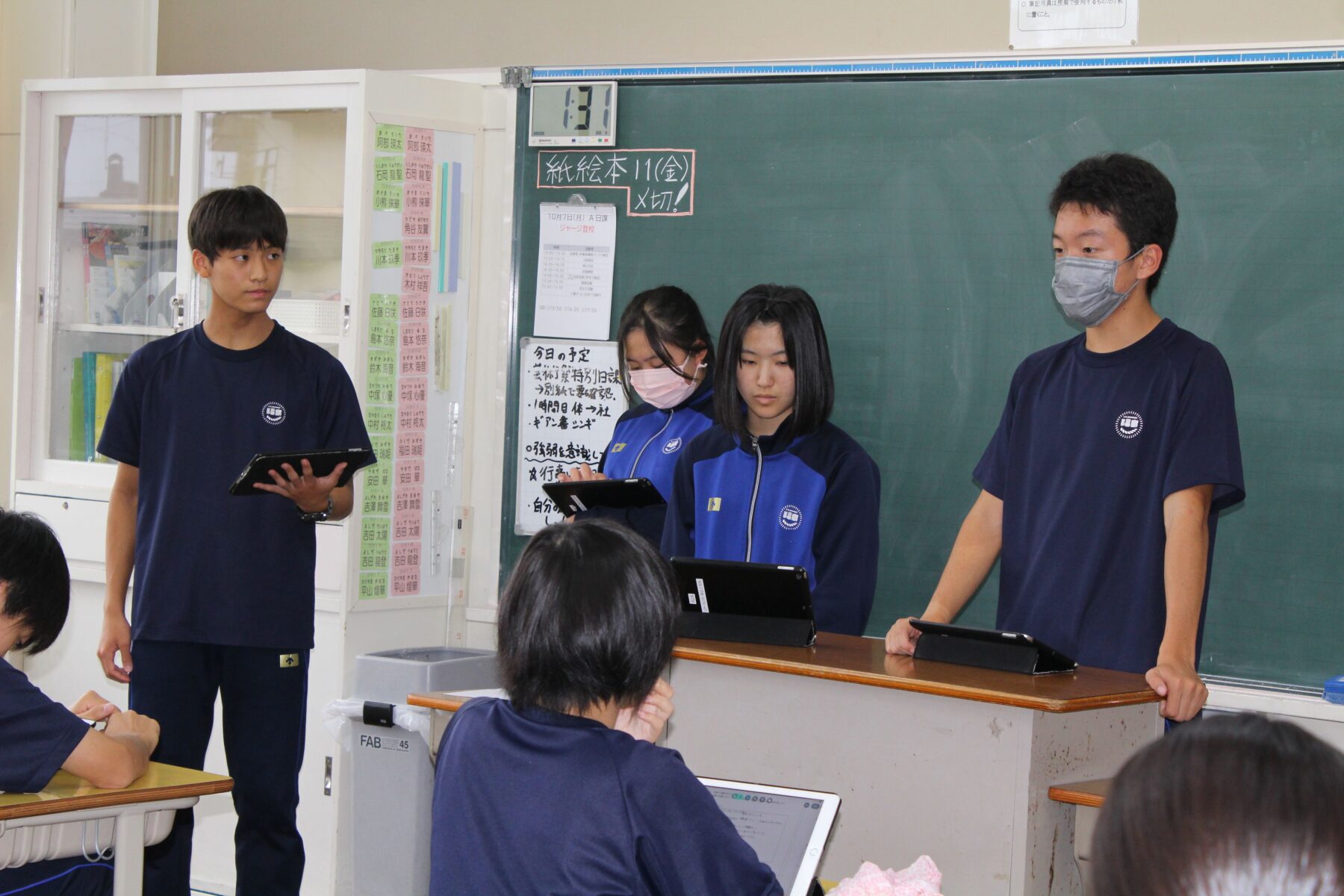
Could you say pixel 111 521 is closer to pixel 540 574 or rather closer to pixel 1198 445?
pixel 540 574

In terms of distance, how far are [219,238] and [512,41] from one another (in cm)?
154

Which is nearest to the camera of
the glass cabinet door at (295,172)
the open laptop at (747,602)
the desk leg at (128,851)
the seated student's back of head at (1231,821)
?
the seated student's back of head at (1231,821)

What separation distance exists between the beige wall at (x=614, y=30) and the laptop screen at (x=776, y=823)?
2187 mm

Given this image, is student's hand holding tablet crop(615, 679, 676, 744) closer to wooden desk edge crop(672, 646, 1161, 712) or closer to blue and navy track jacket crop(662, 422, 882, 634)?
wooden desk edge crop(672, 646, 1161, 712)

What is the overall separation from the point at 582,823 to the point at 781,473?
146 centimetres

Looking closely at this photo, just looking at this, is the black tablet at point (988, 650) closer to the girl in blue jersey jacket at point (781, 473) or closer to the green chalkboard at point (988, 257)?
the girl in blue jersey jacket at point (781, 473)

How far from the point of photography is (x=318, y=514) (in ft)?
8.93

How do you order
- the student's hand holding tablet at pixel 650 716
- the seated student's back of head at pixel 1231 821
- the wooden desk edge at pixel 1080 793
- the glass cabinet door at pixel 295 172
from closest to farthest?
the seated student's back of head at pixel 1231 821 < the student's hand holding tablet at pixel 650 716 < the wooden desk edge at pixel 1080 793 < the glass cabinet door at pixel 295 172

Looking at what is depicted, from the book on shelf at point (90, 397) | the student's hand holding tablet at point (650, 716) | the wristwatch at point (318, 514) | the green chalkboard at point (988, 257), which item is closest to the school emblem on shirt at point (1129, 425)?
the green chalkboard at point (988, 257)

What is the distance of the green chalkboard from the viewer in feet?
9.37

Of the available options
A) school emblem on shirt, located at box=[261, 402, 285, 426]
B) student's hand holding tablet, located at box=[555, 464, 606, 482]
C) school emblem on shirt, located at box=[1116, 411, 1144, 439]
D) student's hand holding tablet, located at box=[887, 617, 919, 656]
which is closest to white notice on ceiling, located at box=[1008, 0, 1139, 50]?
school emblem on shirt, located at box=[1116, 411, 1144, 439]

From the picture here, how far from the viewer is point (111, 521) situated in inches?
110

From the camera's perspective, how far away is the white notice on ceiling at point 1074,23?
309 centimetres

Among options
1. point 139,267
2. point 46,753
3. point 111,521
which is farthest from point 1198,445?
point 139,267
